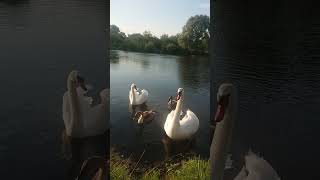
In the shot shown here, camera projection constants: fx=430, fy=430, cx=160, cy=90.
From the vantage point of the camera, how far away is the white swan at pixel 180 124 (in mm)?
2826

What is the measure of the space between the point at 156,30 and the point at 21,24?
35.4 inches

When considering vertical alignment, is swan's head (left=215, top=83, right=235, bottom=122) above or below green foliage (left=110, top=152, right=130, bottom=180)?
above

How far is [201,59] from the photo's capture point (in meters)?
2.84

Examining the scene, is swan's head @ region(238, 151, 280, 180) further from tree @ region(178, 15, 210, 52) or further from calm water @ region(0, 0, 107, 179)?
calm water @ region(0, 0, 107, 179)


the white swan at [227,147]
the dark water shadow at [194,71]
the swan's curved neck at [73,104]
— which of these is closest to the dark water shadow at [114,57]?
the swan's curved neck at [73,104]

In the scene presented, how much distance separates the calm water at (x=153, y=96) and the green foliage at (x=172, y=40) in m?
0.06

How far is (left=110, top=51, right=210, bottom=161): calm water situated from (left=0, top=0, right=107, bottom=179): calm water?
0.13 metres

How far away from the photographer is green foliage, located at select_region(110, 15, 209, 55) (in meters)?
2.79

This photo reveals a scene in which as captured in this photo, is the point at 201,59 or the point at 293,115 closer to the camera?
the point at 293,115

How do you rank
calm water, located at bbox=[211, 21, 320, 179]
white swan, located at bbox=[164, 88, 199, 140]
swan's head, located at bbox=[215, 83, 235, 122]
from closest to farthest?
1. calm water, located at bbox=[211, 21, 320, 179]
2. swan's head, located at bbox=[215, 83, 235, 122]
3. white swan, located at bbox=[164, 88, 199, 140]

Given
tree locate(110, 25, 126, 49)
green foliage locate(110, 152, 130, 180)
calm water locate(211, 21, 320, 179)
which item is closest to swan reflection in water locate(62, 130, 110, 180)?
green foliage locate(110, 152, 130, 180)

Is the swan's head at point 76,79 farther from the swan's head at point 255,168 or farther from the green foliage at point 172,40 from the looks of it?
the swan's head at point 255,168

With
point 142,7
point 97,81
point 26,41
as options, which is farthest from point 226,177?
point 26,41

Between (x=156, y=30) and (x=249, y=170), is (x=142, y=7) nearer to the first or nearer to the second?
(x=156, y=30)
